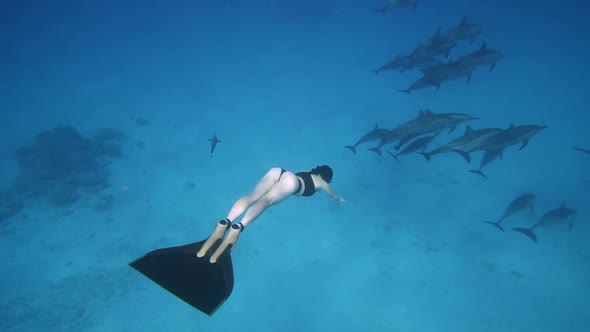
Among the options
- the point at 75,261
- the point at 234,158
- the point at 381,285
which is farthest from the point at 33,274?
the point at 381,285

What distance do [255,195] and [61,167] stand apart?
16179 millimetres

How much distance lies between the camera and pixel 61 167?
16.5m

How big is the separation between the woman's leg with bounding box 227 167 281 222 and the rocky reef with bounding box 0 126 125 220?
1304cm

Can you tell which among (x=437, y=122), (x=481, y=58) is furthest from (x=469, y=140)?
(x=481, y=58)

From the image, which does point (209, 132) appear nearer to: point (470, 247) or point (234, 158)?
point (234, 158)

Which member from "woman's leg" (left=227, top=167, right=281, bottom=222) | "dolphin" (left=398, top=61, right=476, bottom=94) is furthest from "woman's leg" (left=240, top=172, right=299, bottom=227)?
"dolphin" (left=398, top=61, right=476, bottom=94)

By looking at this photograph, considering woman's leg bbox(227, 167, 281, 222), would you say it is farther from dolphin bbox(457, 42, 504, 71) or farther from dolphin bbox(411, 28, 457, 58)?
dolphin bbox(411, 28, 457, 58)

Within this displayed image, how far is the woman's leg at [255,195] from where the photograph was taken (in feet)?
16.7

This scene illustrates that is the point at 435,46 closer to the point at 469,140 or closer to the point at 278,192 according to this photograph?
the point at 469,140

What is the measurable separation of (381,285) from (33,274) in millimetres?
12540

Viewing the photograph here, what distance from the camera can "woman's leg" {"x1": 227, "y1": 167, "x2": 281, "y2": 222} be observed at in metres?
5.10

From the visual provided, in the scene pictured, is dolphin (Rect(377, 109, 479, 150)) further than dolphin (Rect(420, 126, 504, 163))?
Yes

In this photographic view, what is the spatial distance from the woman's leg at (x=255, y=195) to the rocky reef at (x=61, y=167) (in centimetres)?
1304

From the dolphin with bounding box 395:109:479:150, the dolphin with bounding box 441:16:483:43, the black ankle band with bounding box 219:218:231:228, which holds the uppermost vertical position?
the dolphin with bounding box 441:16:483:43
